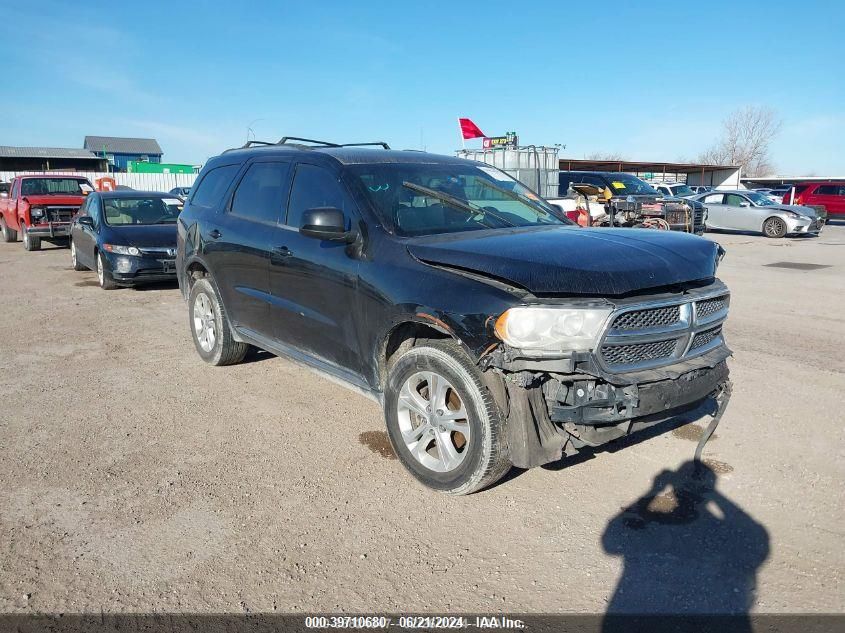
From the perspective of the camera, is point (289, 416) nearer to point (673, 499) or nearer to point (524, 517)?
point (524, 517)

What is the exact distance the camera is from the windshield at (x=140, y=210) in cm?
1098

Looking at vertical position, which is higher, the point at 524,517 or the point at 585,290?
the point at 585,290

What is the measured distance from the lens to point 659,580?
2.85 metres

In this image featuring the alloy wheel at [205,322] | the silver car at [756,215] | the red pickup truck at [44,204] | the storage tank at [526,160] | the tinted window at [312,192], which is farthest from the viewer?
the storage tank at [526,160]

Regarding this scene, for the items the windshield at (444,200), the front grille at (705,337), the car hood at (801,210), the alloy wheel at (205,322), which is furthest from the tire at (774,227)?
the alloy wheel at (205,322)

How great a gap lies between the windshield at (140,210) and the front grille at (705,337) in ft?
31.5

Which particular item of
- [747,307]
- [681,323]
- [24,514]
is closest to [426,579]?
[681,323]

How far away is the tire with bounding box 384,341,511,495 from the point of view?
10.7ft

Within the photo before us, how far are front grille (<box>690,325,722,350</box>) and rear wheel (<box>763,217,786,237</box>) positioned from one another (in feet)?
62.7

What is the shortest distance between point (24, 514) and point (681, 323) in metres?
3.55

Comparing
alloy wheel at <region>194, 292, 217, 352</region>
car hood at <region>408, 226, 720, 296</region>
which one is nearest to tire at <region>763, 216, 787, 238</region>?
car hood at <region>408, 226, 720, 296</region>

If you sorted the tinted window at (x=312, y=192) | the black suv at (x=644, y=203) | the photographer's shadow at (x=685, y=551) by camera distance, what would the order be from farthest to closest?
the black suv at (x=644, y=203)
the tinted window at (x=312, y=192)
the photographer's shadow at (x=685, y=551)

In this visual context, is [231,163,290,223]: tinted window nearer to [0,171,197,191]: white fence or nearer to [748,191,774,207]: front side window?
[748,191,774,207]: front side window

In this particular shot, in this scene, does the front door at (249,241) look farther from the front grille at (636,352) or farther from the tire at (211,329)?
the front grille at (636,352)
